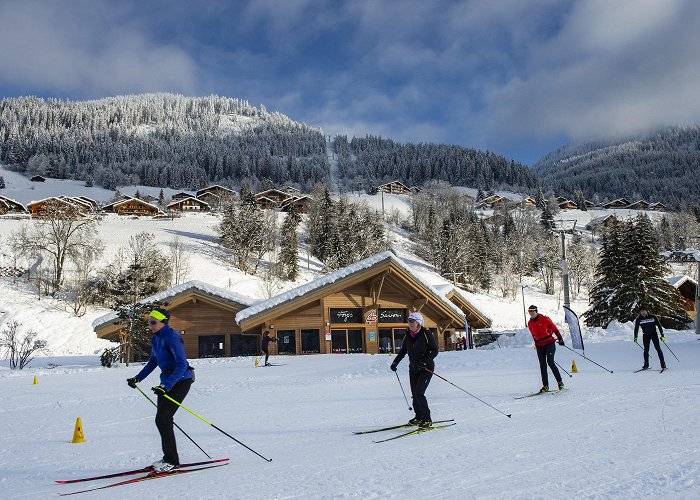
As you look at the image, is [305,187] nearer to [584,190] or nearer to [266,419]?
[584,190]

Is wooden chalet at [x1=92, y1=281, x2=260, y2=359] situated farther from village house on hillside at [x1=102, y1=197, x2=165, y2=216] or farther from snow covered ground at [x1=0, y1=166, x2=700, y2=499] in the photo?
village house on hillside at [x1=102, y1=197, x2=165, y2=216]

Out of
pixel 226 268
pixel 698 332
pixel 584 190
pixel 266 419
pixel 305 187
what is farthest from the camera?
pixel 584 190

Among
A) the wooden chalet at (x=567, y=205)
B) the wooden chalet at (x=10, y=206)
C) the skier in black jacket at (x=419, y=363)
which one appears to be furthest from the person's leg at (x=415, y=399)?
the wooden chalet at (x=567, y=205)

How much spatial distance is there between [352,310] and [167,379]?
22.8 metres

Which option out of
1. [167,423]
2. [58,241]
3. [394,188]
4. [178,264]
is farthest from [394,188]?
[167,423]

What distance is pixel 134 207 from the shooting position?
3883 inches

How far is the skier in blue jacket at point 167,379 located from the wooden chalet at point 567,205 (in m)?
151

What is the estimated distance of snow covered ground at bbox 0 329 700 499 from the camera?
4.79m

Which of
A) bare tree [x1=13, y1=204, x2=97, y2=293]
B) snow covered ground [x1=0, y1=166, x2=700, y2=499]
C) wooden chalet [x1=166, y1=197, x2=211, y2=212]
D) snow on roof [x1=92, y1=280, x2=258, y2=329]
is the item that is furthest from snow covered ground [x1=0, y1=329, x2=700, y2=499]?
wooden chalet [x1=166, y1=197, x2=211, y2=212]

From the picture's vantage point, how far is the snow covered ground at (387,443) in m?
4.79

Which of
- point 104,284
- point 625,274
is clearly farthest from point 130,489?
point 104,284

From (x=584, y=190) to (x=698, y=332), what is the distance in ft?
604

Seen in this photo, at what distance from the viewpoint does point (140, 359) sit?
28031 mm

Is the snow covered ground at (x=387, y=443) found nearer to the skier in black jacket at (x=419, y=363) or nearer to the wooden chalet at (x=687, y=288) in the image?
the skier in black jacket at (x=419, y=363)
